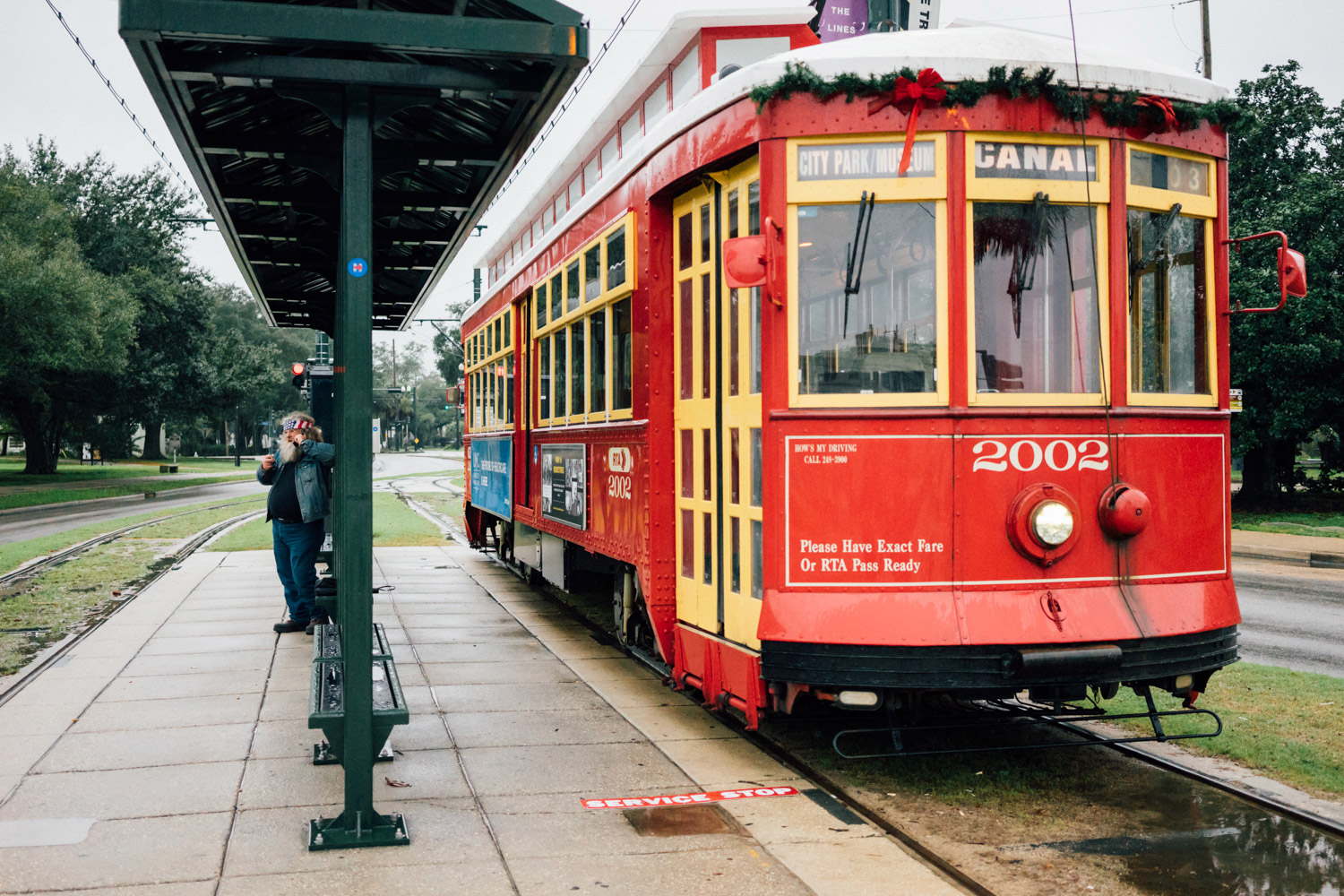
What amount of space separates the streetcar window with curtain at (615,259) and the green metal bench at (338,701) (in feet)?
8.46

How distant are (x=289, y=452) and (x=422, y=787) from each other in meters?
4.27

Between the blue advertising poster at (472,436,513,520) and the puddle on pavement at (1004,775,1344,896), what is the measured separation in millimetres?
7746

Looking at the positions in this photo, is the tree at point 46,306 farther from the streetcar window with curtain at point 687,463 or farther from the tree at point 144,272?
the streetcar window with curtain at point 687,463

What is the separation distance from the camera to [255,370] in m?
50.8

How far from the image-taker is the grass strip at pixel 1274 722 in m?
5.69

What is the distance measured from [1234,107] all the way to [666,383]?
10.4 feet

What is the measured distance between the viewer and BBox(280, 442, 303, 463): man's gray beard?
895cm

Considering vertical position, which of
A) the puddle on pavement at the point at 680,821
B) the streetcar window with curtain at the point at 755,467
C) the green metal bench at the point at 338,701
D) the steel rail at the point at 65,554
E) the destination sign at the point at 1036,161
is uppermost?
the destination sign at the point at 1036,161

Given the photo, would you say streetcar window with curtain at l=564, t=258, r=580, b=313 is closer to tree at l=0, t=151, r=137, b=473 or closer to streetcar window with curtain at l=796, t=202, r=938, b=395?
streetcar window with curtain at l=796, t=202, r=938, b=395

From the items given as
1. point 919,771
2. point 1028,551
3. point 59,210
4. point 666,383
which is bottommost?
point 919,771

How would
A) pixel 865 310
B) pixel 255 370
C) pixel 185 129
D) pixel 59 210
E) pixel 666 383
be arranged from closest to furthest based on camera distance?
1. pixel 865 310
2. pixel 185 129
3. pixel 666 383
4. pixel 59 210
5. pixel 255 370

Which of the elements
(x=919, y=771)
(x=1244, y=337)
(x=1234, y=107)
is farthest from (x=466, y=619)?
(x=1244, y=337)

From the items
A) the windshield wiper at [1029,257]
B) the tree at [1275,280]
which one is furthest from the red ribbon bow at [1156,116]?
the tree at [1275,280]

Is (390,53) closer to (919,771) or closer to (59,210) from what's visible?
(919,771)
